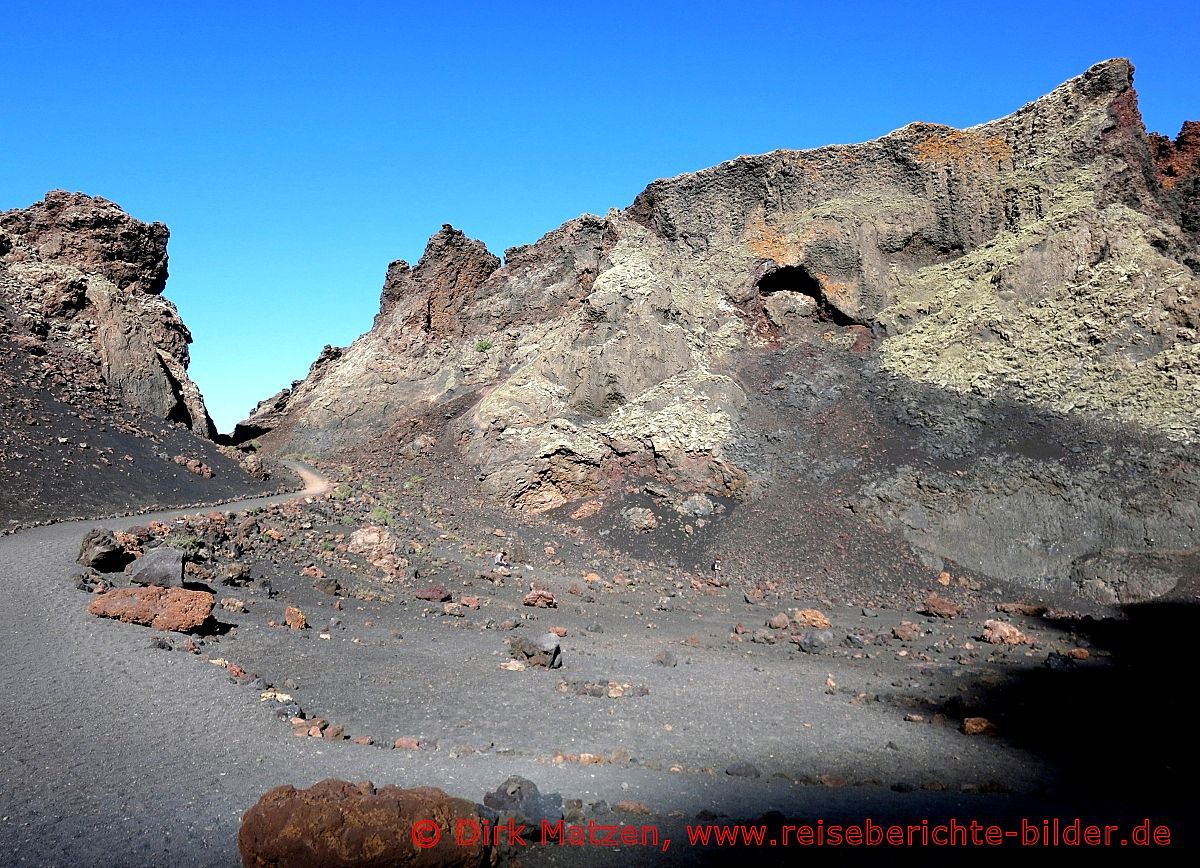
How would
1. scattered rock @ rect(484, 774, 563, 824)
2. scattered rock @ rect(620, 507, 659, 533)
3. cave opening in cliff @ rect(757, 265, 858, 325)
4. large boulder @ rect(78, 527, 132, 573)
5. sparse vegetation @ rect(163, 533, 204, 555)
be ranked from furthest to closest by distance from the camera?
cave opening in cliff @ rect(757, 265, 858, 325) → scattered rock @ rect(620, 507, 659, 533) → sparse vegetation @ rect(163, 533, 204, 555) → large boulder @ rect(78, 527, 132, 573) → scattered rock @ rect(484, 774, 563, 824)

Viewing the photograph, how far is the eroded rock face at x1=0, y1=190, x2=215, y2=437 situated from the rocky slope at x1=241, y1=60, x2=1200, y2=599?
6.99m

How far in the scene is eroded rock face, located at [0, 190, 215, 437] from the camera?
76.3ft

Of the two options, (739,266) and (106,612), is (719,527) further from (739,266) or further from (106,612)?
(106,612)

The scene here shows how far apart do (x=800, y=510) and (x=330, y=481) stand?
1573cm

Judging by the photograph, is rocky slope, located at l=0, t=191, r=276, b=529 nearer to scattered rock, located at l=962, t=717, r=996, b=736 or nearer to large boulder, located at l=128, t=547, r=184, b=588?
large boulder, located at l=128, t=547, r=184, b=588

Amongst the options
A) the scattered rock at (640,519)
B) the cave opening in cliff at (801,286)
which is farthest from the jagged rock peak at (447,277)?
the scattered rock at (640,519)

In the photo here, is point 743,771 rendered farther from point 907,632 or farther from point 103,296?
point 103,296

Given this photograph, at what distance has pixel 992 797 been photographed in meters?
6.95

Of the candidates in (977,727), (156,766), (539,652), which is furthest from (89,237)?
(977,727)

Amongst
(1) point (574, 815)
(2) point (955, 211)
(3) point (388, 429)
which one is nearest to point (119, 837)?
(1) point (574, 815)

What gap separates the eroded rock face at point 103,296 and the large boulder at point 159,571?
44.6ft

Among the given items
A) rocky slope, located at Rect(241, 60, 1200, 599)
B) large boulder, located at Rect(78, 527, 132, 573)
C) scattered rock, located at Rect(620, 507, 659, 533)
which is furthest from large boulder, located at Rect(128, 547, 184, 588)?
scattered rock, located at Rect(620, 507, 659, 533)

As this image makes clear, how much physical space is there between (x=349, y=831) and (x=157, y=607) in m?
7.08

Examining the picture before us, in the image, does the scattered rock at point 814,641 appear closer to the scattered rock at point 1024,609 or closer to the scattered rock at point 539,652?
the scattered rock at point 539,652
